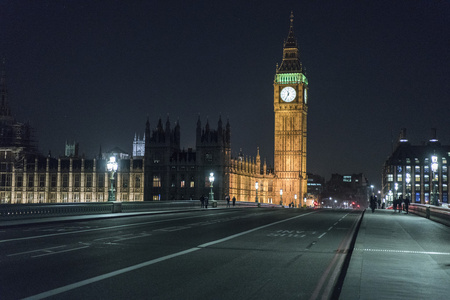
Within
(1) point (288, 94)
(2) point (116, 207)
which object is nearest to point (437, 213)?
(2) point (116, 207)

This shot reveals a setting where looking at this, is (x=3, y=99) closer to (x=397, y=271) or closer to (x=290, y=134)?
(x=290, y=134)

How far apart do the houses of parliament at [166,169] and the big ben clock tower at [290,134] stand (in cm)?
26

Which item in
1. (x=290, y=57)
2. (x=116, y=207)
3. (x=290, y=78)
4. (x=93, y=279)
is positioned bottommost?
(x=93, y=279)

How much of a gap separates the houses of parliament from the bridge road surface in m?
83.4

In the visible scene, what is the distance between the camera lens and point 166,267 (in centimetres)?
1338

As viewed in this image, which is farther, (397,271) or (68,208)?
(68,208)

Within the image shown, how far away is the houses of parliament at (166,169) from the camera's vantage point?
372 feet

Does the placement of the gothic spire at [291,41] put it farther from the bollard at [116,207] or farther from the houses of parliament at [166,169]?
the bollard at [116,207]

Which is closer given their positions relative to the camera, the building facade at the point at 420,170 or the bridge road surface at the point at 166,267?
the bridge road surface at the point at 166,267

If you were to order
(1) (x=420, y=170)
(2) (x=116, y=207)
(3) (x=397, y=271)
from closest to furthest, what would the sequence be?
(3) (x=397, y=271) → (2) (x=116, y=207) → (1) (x=420, y=170)

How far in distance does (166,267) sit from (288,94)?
13377 cm

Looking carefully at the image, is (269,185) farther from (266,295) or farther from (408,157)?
(266,295)

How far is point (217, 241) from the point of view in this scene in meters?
20.3

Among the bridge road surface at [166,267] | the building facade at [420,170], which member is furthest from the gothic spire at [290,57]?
the bridge road surface at [166,267]
